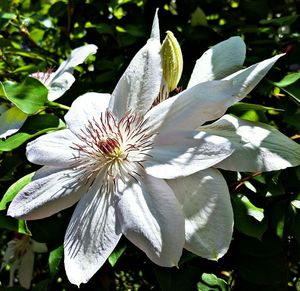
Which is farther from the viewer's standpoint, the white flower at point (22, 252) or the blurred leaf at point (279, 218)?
the white flower at point (22, 252)

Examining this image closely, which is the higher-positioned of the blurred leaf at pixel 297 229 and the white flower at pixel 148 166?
the white flower at pixel 148 166

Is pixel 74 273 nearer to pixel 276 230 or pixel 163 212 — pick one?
pixel 163 212

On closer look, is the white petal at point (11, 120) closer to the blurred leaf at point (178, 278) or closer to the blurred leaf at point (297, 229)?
the blurred leaf at point (178, 278)

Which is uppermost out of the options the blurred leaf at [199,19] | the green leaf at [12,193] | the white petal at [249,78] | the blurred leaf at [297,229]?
the white petal at [249,78]

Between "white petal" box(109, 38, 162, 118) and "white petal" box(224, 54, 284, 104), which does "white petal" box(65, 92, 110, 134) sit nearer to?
"white petal" box(109, 38, 162, 118)

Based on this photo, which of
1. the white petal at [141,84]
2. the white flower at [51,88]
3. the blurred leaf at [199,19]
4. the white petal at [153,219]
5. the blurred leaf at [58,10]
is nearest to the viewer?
the white petal at [153,219]

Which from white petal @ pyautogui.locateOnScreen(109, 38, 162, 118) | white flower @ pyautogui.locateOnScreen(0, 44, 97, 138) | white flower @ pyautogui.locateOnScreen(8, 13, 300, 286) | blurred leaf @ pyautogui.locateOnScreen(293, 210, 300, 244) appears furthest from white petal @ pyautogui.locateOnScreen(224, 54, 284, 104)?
white flower @ pyautogui.locateOnScreen(0, 44, 97, 138)

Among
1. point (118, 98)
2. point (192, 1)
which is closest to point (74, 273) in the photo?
point (118, 98)

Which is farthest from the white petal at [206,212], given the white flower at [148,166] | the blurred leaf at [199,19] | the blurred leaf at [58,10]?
the blurred leaf at [58,10]
